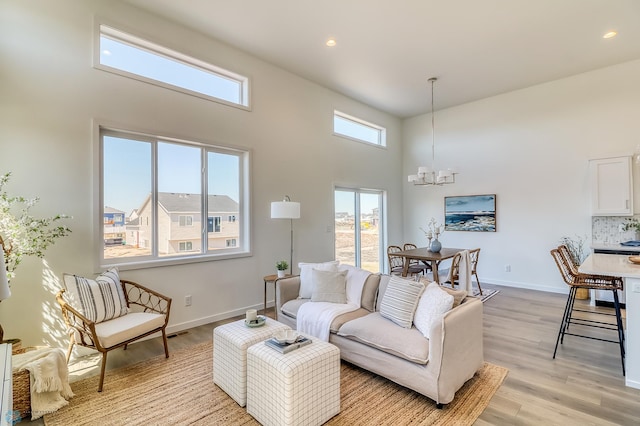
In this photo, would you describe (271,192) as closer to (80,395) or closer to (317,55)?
(317,55)

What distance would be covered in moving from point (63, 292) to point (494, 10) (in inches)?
216

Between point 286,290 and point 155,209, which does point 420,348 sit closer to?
point 286,290

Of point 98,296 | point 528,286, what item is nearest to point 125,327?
point 98,296

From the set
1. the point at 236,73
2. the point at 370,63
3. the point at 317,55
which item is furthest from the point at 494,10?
the point at 236,73

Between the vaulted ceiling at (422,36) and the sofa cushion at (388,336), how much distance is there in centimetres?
345

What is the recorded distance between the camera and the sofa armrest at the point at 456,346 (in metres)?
2.22

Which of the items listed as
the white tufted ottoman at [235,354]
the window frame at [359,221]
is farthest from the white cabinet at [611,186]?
the white tufted ottoman at [235,354]

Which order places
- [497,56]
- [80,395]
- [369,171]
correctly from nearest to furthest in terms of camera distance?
1. [80,395]
2. [497,56]
3. [369,171]

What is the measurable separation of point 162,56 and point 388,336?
4.20 metres

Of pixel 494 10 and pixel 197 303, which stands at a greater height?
pixel 494 10

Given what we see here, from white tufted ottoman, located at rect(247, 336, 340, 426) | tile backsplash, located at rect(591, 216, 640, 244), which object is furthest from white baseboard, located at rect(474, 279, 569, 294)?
white tufted ottoman, located at rect(247, 336, 340, 426)

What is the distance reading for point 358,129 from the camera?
674 centimetres

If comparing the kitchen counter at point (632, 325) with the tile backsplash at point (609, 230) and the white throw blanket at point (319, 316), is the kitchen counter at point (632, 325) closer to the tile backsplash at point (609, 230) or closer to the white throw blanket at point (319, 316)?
the white throw blanket at point (319, 316)

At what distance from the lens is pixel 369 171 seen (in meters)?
6.77
